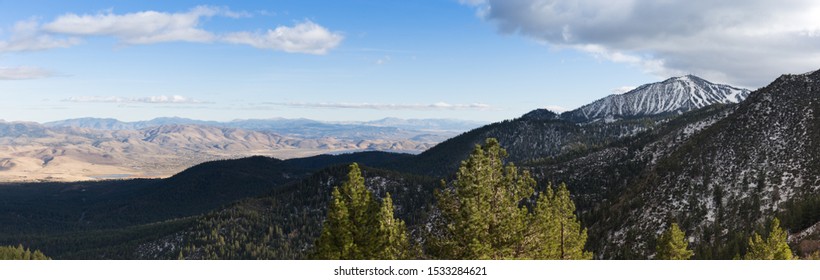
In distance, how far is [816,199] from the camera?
103 m

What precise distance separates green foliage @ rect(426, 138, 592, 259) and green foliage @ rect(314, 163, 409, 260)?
10.1 feet

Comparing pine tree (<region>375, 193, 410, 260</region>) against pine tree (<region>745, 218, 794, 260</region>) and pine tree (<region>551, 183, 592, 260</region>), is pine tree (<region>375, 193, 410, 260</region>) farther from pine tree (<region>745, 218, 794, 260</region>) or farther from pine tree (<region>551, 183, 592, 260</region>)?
pine tree (<region>745, 218, 794, 260</region>)

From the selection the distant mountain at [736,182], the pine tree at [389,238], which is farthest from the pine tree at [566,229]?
the distant mountain at [736,182]

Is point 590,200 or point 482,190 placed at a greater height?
point 482,190

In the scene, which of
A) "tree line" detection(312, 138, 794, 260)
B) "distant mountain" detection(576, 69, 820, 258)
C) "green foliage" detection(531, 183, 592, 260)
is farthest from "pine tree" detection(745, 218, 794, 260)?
"distant mountain" detection(576, 69, 820, 258)

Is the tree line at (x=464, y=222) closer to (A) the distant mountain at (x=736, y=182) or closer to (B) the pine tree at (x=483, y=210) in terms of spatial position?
(B) the pine tree at (x=483, y=210)

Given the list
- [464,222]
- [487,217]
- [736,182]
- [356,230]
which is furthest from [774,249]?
[736,182]

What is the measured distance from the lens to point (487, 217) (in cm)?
3481

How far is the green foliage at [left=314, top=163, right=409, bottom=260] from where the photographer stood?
36812 millimetres

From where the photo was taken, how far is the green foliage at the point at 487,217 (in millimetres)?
34656

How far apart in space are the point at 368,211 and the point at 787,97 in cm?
18704
